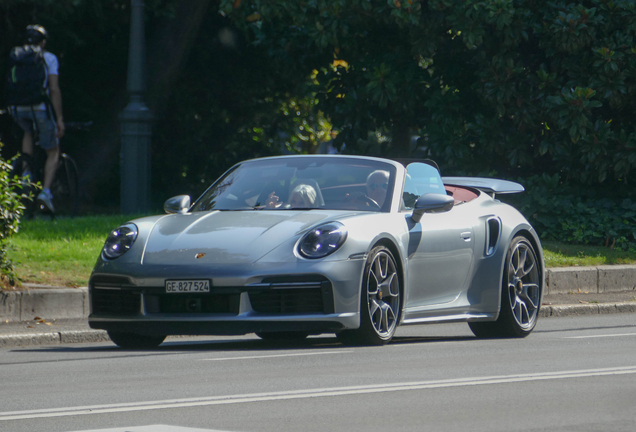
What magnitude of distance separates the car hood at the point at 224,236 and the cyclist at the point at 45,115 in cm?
578

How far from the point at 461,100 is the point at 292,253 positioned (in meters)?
9.61

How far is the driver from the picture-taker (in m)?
8.38

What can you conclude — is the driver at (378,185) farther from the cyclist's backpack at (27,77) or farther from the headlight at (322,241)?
the cyclist's backpack at (27,77)

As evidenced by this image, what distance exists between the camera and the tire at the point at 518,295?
895 cm

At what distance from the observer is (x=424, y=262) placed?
27.0ft

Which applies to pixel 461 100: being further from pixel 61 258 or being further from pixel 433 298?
pixel 433 298

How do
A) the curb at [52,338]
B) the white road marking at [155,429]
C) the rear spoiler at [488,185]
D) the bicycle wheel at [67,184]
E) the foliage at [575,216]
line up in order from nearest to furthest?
the white road marking at [155,429] < the curb at [52,338] < the rear spoiler at [488,185] < the bicycle wheel at [67,184] < the foliage at [575,216]

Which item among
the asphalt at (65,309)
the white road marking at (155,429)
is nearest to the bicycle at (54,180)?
the asphalt at (65,309)

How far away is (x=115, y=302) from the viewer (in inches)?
302

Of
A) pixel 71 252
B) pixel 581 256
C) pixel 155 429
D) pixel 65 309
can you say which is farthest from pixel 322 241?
pixel 581 256

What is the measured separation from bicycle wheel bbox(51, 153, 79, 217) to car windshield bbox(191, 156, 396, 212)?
5920 mm

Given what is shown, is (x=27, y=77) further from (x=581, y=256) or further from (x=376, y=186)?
(x=581, y=256)

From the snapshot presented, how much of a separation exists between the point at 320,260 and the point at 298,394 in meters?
1.74

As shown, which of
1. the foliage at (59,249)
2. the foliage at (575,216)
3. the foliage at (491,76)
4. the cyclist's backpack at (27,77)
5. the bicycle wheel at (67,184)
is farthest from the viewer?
the foliage at (575,216)
